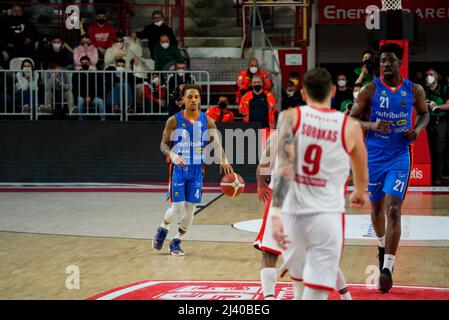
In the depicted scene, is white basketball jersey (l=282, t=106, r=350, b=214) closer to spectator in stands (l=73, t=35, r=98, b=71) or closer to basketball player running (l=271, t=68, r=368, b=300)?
basketball player running (l=271, t=68, r=368, b=300)

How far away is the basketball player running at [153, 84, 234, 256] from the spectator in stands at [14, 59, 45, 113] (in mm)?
8713

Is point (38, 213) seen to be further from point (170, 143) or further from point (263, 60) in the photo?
point (263, 60)

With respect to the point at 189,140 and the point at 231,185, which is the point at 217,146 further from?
the point at 231,185

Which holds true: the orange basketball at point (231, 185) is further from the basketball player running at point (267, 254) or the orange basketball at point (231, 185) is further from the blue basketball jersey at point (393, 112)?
the basketball player running at point (267, 254)

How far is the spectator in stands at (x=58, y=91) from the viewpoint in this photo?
19125 millimetres

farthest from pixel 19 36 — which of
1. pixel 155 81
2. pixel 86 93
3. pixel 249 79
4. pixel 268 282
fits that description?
pixel 268 282

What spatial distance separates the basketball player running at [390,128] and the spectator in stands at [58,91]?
11.0m

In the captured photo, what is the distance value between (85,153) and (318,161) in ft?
44.5

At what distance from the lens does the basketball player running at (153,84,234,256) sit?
10.8 meters

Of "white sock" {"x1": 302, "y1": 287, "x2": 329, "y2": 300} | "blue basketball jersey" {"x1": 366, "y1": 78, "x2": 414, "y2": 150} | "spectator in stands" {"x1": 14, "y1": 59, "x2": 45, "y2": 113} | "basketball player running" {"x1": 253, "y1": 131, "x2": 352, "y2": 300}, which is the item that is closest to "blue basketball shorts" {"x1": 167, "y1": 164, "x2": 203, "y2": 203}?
"blue basketball jersey" {"x1": 366, "y1": 78, "x2": 414, "y2": 150}

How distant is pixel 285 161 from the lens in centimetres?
603

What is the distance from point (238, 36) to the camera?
24109 mm

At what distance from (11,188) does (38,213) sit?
3.98 m

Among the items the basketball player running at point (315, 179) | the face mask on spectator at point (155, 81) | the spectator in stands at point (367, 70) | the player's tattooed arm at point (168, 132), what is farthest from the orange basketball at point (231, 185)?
the face mask on spectator at point (155, 81)
